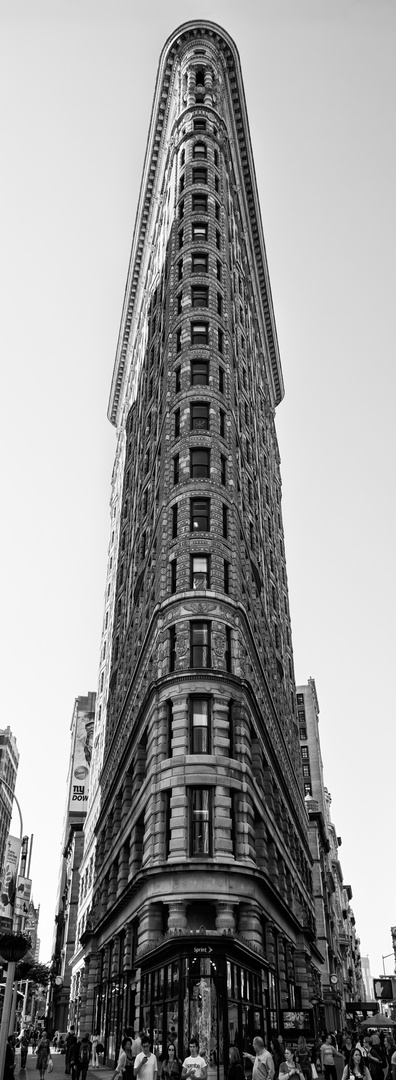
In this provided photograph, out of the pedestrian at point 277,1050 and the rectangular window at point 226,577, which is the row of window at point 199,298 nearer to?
the rectangular window at point 226,577

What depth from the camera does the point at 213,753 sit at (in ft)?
125

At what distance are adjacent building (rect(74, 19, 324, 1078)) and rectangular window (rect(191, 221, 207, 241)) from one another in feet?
0.68

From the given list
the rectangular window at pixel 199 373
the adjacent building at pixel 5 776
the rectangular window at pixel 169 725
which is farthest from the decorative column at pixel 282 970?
the adjacent building at pixel 5 776

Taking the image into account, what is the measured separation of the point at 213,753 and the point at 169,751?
210cm

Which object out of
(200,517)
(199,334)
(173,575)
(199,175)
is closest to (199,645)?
(173,575)

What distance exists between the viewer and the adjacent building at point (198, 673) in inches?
1396

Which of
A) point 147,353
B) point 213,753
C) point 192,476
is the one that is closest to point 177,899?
point 213,753

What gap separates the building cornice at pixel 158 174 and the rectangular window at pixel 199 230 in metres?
28.7

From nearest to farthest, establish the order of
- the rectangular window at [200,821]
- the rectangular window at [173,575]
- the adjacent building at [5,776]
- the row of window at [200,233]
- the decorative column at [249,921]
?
the decorative column at [249,921] → the rectangular window at [200,821] → the rectangular window at [173,575] → the row of window at [200,233] → the adjacent building at [5,776]

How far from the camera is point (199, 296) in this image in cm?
5800

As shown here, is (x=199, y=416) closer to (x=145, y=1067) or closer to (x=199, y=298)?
→ (x=199, y=298)

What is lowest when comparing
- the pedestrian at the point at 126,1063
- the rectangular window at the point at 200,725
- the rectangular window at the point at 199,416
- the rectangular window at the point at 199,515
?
the pedestrian at the point at 126,1063

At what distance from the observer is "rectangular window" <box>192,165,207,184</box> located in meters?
66.2

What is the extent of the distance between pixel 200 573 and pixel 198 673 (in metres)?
6.12
